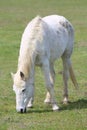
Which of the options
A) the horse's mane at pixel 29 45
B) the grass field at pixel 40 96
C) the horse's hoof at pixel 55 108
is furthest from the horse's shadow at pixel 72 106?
the horse's mane at pixel 29 45

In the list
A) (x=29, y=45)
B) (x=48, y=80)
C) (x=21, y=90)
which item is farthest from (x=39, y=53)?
(x=21, y=90)

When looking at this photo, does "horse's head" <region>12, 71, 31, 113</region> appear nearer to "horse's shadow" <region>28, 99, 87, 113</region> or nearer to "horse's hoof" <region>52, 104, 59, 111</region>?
"horse's shadow" <region>28, 99, 87, 113</region>

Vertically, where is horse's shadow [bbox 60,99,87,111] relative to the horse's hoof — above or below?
below

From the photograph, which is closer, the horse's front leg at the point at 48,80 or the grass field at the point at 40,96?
the grass field at the point at 40,96

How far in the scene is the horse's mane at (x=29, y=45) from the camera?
9469mm

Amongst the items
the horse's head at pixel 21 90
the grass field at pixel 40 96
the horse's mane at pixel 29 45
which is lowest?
the grass field at pixel 40 96

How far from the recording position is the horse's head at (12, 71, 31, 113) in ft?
30.6

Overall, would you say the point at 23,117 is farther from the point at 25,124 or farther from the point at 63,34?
the point at 63,34

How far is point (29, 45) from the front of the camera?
9.71m

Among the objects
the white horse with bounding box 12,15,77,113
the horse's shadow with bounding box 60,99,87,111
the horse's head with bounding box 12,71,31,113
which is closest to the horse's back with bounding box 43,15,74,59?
the white horse with bounding box 12,15,77,113

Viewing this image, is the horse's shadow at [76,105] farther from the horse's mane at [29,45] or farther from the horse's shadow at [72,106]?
the horse's mane at [29,45]

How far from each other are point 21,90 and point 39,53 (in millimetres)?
925

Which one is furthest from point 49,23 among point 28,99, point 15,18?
point 15,18

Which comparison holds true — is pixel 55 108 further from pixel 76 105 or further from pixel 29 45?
pixel 29 45
